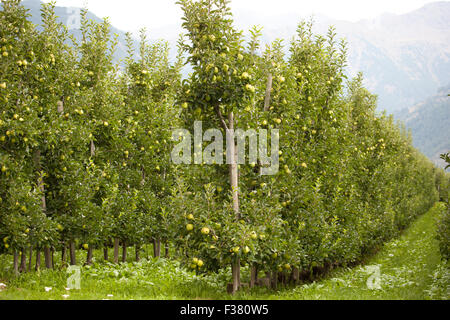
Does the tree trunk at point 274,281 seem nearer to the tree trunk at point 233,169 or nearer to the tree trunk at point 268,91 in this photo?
the tree trunk at point 233,169

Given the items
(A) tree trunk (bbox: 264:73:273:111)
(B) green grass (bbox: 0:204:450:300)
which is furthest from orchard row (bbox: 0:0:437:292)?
(B) green grass (bbox: 0:204:450:300)

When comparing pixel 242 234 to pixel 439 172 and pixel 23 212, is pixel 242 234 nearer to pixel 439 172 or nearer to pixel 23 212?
pixel 23 212

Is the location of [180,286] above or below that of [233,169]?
below

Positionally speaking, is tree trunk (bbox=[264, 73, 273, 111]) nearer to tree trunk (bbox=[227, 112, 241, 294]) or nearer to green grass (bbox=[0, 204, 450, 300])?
tree trunk (bbox=[227, 112, 241, 294])

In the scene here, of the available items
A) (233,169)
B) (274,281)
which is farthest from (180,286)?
(233,169)

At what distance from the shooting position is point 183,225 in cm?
733

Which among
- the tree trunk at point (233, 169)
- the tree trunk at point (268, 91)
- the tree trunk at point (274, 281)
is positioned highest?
the tree trunk at point (268, 91)

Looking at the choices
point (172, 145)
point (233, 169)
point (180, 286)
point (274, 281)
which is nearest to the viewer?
point (233, 169)

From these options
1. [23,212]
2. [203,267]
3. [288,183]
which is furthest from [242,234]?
[23,212]

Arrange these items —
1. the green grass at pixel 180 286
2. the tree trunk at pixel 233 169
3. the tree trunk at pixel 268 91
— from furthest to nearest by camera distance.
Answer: the tree trunk at pixel 268 91 < the tree trunk at pixel 233 169 < the green grass at pixel 180 286

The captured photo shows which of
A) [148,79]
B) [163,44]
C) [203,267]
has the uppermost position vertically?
[163,44]

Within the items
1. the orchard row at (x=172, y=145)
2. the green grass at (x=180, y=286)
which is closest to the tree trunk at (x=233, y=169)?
the orchard row at (x=172, y=145)

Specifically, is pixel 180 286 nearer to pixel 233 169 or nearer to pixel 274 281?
pixel 274 281

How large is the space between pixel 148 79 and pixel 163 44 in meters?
1.95
